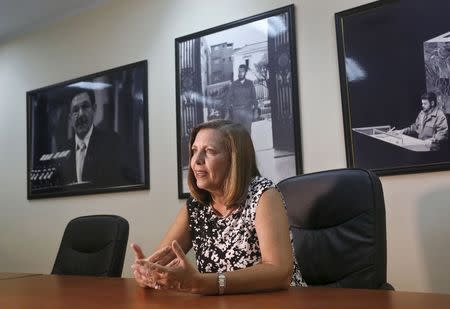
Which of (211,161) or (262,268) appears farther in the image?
(211,161)

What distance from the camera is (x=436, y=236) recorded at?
6.68 ft

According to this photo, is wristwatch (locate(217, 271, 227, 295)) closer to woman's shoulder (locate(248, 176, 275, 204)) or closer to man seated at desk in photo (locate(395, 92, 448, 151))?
woman's shoulder (locate(248, 176, 275, 204))

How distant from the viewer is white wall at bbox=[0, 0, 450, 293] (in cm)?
210

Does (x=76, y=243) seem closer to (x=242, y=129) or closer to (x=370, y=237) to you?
(x=242, y=129)

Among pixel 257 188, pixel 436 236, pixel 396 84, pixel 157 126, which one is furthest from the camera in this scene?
pixel 157 126

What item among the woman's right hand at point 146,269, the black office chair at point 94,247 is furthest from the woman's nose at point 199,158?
the black office chair at point 94,247

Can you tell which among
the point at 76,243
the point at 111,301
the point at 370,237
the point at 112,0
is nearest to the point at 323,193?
the point at 370,237

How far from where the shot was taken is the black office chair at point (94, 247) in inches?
79.0

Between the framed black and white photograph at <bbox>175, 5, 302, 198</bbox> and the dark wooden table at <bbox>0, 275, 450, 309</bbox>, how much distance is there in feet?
4.31

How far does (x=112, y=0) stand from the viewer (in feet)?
11.1

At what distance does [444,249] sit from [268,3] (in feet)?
5.33

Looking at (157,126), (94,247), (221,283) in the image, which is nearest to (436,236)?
(221,283)

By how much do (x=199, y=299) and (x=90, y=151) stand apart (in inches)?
97.8

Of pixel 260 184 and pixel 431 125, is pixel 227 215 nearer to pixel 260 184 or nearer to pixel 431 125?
pixel 260 184
